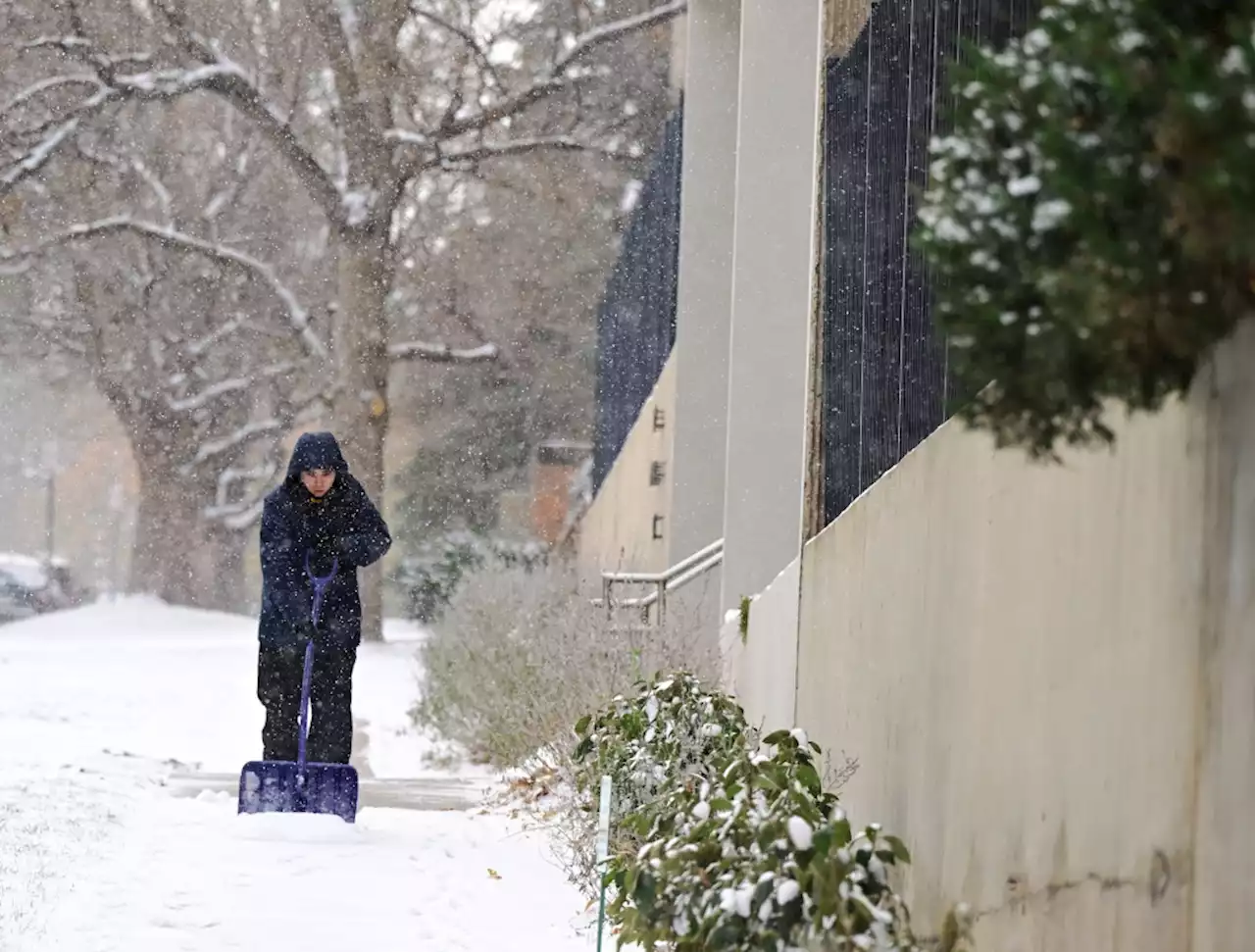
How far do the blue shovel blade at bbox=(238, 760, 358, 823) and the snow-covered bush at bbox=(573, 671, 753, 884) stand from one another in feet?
6.82

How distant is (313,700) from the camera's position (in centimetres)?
911

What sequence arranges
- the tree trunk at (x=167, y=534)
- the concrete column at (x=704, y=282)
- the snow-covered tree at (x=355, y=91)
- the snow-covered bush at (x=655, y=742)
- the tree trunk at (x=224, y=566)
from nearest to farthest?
the snow-covered bush at (x=655, y=742)
the concrete column at (x=704, y=282)
the snow-covered tree at (x=355, y=91)
the tree trunk at (x=167, y=534)
the tree trunk at (x=224, y=566)

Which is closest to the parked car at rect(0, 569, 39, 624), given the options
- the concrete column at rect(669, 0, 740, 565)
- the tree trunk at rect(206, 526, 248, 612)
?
the tree trunk at rect(206, 526, 248, 612)

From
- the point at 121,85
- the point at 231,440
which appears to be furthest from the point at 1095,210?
the point at 231,440

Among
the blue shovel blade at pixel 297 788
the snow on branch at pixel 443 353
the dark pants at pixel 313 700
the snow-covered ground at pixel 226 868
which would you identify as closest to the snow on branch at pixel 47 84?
the snow on branch at pixel 443 353

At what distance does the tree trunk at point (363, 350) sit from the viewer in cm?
2703

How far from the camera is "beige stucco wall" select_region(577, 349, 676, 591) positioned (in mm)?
15711

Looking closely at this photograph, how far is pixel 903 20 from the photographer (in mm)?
5672

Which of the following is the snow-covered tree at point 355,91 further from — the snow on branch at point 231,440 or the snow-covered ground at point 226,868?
the snow-covered ground at point 226,868

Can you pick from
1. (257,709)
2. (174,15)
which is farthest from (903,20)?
(174,15)

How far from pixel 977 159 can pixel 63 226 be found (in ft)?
94.9

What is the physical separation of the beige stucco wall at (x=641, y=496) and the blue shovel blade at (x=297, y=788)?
6364mm

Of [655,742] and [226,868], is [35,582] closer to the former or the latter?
[226,868]

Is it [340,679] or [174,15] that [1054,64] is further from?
[174,15]
